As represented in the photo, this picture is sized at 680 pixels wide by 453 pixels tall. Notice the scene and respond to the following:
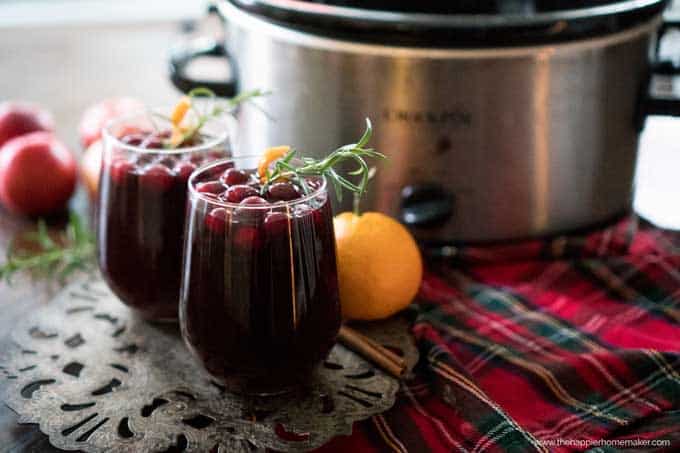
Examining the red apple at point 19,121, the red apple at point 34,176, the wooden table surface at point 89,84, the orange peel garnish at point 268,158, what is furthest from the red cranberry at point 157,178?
the red apple at point 19,121

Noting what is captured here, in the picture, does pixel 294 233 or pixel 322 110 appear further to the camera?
pixel 322 110

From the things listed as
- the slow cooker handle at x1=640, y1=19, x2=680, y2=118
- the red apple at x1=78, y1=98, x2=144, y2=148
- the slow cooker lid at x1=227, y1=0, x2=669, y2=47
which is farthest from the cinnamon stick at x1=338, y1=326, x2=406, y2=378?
the red apple at x1=78, y1=98, x2=144, y2=148

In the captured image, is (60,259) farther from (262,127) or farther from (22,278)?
(262,127)

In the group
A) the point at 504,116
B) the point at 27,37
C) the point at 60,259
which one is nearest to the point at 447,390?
the point at 504,116

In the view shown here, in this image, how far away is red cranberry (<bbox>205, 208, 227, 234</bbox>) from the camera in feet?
1.99

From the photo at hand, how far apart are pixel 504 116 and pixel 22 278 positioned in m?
0.53

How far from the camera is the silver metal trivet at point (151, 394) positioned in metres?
0.63

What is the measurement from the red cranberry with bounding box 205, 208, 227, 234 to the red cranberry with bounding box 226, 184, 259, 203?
13 millimetres

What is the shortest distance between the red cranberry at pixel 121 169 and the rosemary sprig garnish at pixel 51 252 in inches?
8.4

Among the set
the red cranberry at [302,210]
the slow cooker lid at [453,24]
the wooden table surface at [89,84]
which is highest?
the slow cooker lid at [453,24]

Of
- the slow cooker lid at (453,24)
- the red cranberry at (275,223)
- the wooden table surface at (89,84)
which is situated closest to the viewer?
the red cranberry at (275,223)

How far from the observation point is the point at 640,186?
1105mm

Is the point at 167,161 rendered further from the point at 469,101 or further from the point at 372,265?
the point at 469,101

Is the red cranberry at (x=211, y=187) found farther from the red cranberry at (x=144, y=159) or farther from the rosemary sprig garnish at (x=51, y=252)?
the rosemary sprig garnish at (x=51, y=252)
